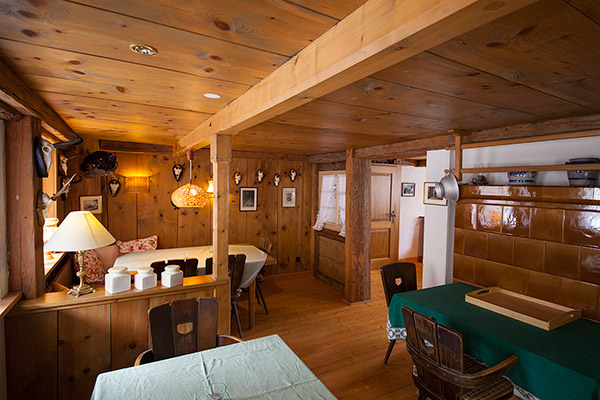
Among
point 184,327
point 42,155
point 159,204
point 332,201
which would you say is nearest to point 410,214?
point 332,201

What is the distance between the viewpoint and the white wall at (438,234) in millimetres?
3373

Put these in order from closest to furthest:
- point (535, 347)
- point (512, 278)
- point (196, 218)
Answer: point (535, 347) → point (512, 278) → point (196, 218)

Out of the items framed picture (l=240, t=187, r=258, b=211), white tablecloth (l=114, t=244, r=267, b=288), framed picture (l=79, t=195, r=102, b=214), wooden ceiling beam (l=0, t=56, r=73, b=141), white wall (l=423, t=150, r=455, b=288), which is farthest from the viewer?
framed picture (l=240, t=187, r=258, b=211)

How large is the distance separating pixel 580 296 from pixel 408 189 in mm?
4864

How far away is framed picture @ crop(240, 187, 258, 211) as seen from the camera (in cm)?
550

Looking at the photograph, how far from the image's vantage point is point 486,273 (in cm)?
288

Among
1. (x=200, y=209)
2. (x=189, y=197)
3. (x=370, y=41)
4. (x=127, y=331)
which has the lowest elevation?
(x=127, y=331)

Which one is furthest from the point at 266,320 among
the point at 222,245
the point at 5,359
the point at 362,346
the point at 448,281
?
the point at 5,359

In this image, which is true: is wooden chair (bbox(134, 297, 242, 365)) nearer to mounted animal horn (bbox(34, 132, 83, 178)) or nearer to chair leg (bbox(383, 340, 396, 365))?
mounted animal horn (bbox(34, 132, 83, 178))

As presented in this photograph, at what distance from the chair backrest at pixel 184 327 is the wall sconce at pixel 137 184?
331 centimetres

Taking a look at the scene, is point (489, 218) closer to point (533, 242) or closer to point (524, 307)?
point (533, 242)

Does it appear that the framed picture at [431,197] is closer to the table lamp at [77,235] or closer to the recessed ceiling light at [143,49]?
the recessed ceiling light at [143,49]

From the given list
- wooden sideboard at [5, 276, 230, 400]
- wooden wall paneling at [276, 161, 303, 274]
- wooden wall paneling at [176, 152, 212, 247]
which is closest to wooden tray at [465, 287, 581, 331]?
wooden sideboard at [5, 276, 230, 400]

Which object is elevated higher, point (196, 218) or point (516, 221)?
point (516, 221)
